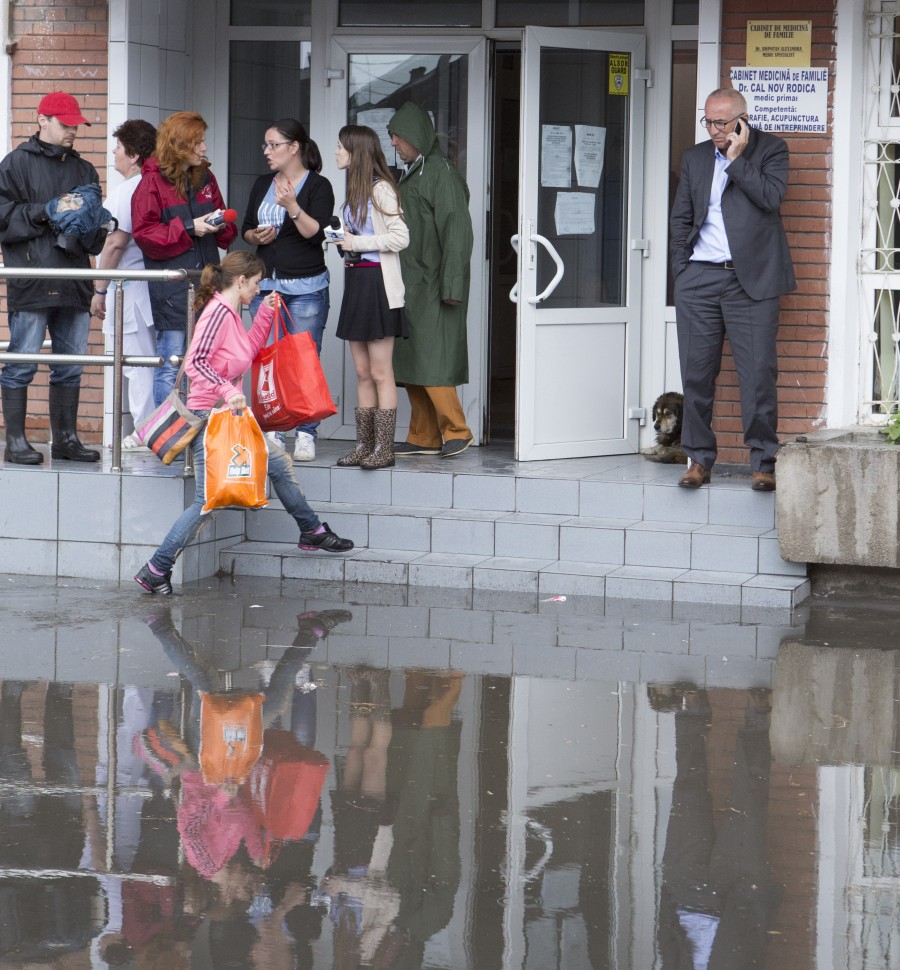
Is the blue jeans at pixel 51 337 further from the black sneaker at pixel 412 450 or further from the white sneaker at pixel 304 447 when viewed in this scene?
the black sneaker at pixel 412 450

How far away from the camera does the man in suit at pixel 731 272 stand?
8023 mm

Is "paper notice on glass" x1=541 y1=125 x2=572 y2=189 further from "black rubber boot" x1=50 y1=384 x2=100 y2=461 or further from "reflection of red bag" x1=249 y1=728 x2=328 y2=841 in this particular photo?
"reflection of red bag" x1=249 y1=728 x2=328 y2=841

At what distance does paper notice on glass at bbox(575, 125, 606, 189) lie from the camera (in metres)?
9.19

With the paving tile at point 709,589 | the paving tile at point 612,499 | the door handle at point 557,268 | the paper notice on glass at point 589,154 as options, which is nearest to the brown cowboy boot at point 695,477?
the paving tile at point 612,499

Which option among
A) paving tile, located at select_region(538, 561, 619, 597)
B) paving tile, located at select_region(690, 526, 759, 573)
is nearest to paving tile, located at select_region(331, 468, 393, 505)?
paving tile, located at select_region(538, 561, 619, 597)

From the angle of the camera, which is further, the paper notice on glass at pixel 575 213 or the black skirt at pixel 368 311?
the paper notice on glass at pixel 575 213

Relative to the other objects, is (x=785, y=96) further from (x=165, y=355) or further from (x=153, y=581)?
(x=153, y=581)

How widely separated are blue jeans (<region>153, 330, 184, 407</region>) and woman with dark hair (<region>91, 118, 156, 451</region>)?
110 millimetres

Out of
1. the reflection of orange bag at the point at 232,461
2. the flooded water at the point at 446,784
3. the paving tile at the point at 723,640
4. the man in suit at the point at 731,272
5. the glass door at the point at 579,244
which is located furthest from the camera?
the glass door at the point at 579,244

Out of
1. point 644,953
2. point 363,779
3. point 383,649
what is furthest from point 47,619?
point 644,953

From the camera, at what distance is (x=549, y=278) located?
9.20 m

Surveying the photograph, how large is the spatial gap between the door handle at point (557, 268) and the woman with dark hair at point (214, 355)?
1.87 metres

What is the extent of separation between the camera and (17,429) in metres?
8.52

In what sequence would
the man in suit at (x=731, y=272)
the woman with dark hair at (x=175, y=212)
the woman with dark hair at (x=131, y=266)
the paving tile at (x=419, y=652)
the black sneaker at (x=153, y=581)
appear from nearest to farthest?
the paving tile at (x=419, y=652) → the black sneaker at (x=153, y=581) → the man in suit at (x=731, y=272) → the woman with dark hair at (x=175, y=212) → the woman with dark hair at (x=131, y=266)
